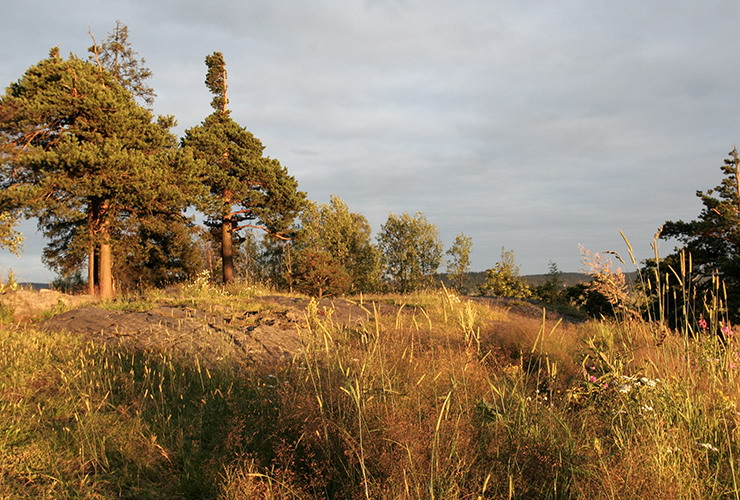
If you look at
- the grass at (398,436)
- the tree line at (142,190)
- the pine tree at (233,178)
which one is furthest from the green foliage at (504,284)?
the grass at (398,436)

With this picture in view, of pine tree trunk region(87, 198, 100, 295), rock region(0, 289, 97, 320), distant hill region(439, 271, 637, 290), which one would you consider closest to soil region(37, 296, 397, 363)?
rock region(0, 289, 97, 320)

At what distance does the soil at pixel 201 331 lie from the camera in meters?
5.86

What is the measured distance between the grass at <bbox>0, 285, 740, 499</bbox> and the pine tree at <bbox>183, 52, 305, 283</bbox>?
1852 cm

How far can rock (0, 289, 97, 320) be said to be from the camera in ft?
33.5

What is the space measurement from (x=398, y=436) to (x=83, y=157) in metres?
16.3

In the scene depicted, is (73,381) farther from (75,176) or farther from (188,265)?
(188,265)

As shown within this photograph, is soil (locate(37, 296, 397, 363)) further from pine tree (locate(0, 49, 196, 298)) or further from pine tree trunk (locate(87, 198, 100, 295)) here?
pine tree trunk (locate(87, 198, 100, 295))

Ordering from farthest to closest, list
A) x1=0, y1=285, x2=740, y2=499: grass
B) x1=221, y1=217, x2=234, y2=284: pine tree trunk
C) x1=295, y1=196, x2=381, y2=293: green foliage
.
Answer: x1=295, y1=196, x2=381, y2=293: green foliage, x1=221, y1=217, x2=234, y2=284: pine tree trunk, x1=0, y1=285, x2=740, y2=499: grass

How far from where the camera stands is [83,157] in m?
15.1

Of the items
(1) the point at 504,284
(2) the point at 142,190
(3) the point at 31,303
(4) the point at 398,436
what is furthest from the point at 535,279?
(4) the point at 398,436

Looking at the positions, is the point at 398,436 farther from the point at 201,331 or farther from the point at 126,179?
the point at 126,179

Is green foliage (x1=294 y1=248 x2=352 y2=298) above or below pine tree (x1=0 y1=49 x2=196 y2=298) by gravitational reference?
below

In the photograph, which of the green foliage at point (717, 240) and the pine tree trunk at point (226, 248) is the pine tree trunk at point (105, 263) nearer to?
the pine tree trunk at point (226, 248)

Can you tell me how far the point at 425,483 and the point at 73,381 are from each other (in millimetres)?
3972
